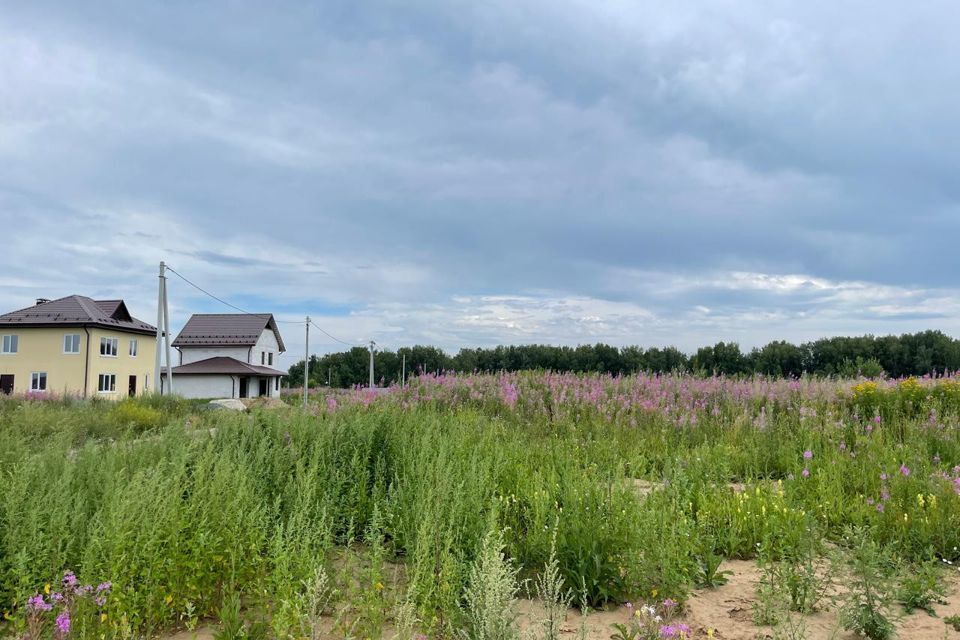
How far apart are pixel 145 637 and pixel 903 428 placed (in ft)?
32.0

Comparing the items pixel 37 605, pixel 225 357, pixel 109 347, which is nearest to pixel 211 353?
pixel 225 357

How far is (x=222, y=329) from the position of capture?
1799 inches

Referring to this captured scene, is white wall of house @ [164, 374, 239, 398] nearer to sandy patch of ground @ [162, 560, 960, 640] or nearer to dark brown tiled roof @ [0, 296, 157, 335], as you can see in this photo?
dark brown tiled roof @ [0, 296, 157, 335]

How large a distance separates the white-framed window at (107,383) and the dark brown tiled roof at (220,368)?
4.70 m

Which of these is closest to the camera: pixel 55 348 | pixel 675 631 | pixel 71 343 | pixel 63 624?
pixel 63 624

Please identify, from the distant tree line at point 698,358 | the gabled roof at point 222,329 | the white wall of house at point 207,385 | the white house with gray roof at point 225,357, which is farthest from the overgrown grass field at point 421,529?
the gabled roof at point 222,329

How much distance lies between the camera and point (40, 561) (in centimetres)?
329

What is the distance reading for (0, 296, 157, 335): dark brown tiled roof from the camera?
3503cm

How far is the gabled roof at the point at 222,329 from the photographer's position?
1766 inches

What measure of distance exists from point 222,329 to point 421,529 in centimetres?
4669

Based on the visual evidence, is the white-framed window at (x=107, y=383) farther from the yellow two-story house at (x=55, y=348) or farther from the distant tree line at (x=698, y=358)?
the distant tree line at (x=698, y=358)

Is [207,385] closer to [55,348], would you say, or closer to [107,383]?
[107,383]

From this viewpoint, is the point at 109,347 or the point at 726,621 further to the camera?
the point at 109,347

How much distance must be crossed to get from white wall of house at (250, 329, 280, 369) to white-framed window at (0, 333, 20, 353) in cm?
1410
